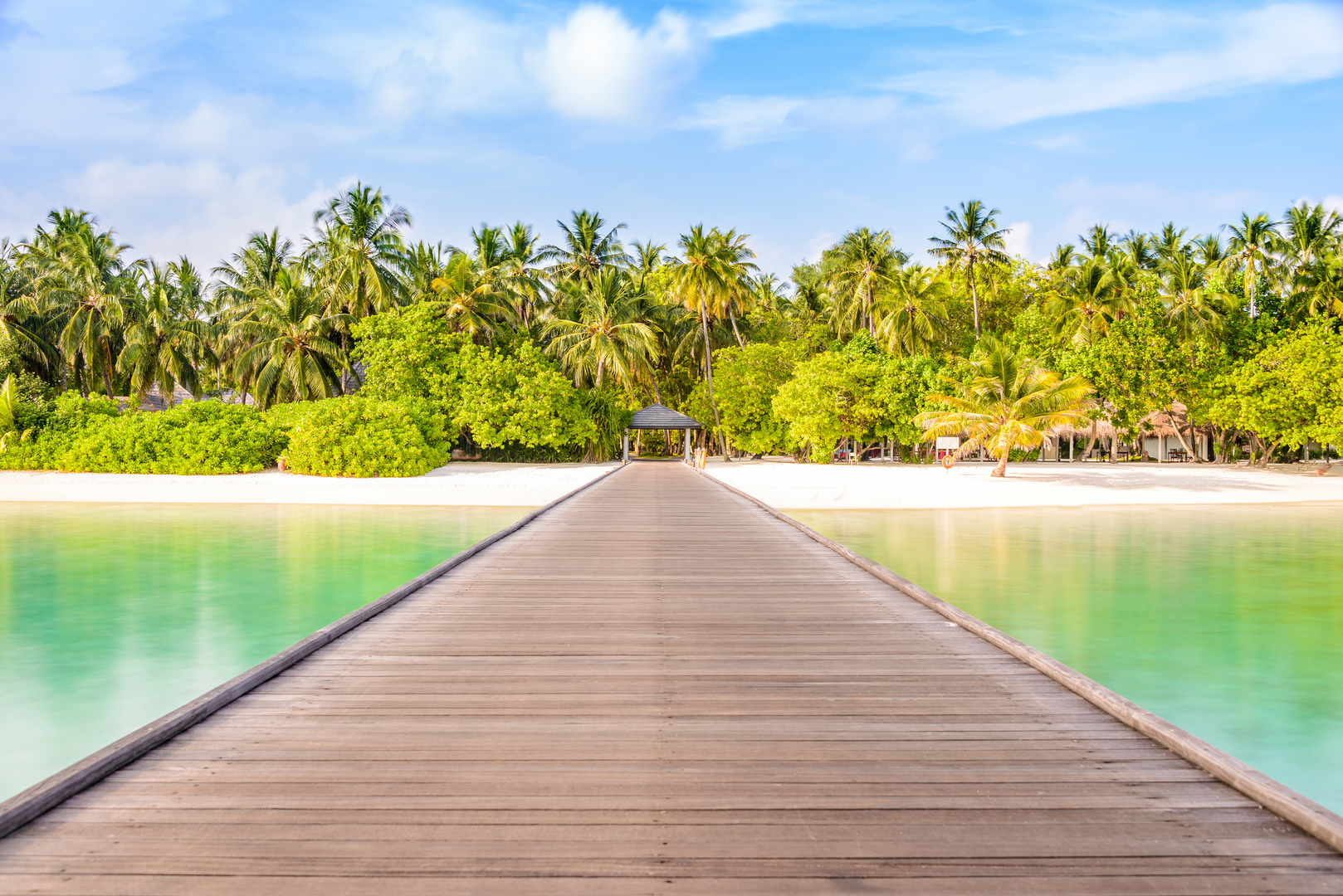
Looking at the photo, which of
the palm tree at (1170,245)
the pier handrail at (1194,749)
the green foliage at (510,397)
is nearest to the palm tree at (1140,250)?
the palm tree at (1170,245)

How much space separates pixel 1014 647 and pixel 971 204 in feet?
130

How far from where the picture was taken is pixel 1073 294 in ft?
125

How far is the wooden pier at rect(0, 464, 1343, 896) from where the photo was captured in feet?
8.02

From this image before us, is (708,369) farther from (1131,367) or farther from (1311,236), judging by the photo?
(1311,236)

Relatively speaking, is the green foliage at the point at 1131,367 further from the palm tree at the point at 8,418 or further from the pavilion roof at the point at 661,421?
the palm tree at the point at 8,418

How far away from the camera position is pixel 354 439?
25375mm

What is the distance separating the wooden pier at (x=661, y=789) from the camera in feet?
8.02

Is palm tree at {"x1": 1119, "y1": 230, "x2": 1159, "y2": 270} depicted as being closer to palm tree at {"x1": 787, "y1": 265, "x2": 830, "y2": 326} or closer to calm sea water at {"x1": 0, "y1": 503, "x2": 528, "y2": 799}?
palm tree at {"x1": 787, "y1": 265, "x2": 830, "y2": 326}

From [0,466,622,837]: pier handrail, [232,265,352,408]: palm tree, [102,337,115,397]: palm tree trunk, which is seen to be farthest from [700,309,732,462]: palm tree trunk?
[0,466,622,837]: pier handrail

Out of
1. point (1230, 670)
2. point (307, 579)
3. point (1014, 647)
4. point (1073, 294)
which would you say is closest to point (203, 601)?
point (307, 579)

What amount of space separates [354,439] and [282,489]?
386cm

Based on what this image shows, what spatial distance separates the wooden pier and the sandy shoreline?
12994 mm

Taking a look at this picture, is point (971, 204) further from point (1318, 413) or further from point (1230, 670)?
point (1230, 670)

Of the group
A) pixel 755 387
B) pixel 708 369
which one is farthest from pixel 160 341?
pixel 755 387
